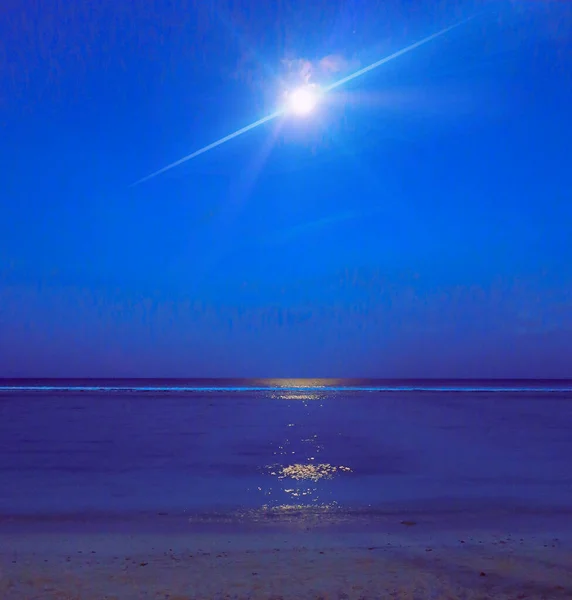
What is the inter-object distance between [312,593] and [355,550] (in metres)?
1.52

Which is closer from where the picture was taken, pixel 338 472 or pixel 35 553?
pixel 35 553

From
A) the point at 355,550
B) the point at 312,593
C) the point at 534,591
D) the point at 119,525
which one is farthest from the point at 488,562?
the point at 119,525

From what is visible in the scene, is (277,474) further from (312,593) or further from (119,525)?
(312,593)

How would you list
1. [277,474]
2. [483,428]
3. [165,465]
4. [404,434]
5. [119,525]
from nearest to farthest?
[119,525] → [277,474] → [165,465] → [404,434] → [483,428]

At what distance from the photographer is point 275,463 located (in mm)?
11938

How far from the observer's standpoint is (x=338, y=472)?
36.1 feet

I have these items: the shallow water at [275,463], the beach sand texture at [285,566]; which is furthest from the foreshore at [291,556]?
the shallow water at [275,463]

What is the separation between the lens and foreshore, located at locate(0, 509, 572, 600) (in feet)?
16.9

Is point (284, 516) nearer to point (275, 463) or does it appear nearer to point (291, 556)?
point (291, 556)

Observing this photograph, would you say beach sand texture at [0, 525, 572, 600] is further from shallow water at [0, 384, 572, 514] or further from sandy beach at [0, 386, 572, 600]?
shallow water at [0, 384, 572, 514]

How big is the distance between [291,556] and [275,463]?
5775 millimetres

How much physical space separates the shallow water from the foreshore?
0.81 m

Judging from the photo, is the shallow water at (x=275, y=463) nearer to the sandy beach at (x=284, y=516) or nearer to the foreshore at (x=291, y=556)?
the sandy beach at (x=284, y=516)

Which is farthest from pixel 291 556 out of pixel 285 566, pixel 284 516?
pixel 284 516
